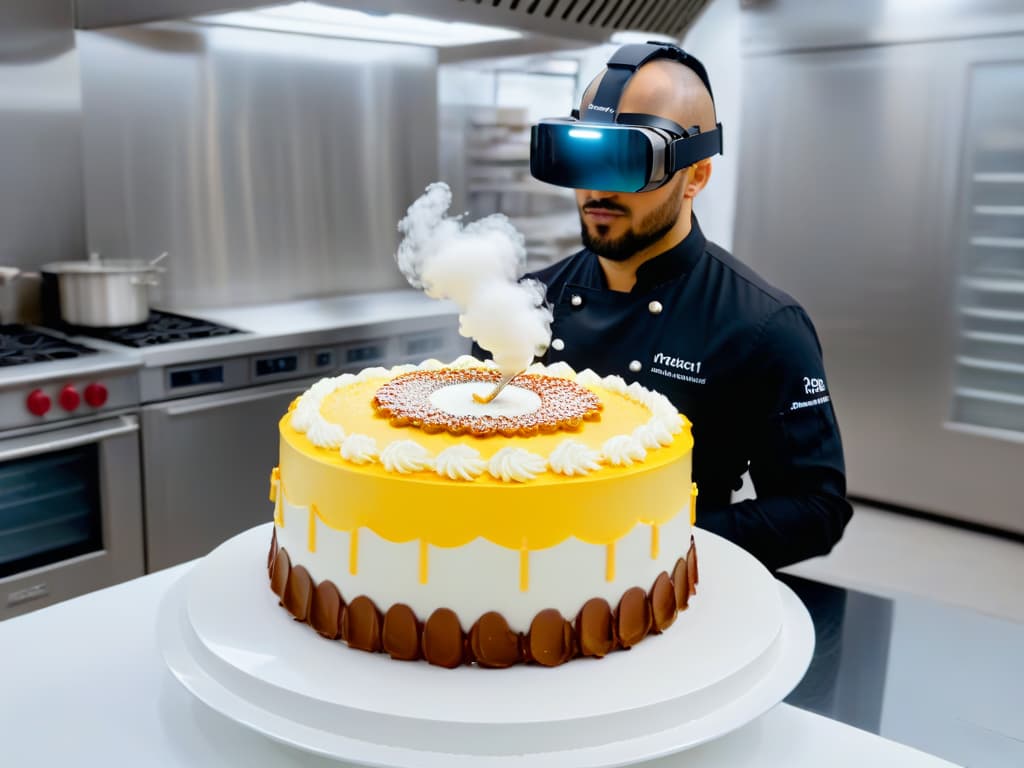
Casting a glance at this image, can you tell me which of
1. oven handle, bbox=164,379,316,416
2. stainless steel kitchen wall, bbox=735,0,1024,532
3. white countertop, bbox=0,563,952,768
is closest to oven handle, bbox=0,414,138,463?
oven handle, bbox=164,379,316,416

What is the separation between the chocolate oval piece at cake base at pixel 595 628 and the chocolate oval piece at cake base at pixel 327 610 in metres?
0.26

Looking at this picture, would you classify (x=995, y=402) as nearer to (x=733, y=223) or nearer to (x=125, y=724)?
(x=733, y=223)

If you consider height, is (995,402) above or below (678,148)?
below

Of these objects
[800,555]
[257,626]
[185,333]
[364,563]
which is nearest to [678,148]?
[800,555]

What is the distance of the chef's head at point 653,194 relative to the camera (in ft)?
4.72

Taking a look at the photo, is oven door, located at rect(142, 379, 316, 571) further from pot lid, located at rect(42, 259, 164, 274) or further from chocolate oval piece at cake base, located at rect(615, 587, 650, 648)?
chocolate oval piece at cake base, located at rect(615, 587, 650, 648)

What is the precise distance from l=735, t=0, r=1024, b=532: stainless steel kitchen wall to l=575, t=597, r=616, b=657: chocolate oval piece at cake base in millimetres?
3109

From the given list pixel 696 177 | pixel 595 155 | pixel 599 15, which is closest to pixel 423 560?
pixel 595 155

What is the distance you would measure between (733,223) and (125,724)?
382 centimetres

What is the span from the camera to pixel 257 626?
1033mm

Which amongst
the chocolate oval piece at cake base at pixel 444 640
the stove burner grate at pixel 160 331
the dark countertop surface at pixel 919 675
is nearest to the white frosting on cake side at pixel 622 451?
the chocolate oval piece at cake base at pixel 444 640

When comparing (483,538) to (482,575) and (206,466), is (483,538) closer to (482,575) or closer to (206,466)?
(482,575)

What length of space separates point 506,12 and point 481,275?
6.06 ft

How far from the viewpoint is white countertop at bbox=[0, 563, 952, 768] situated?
92 centimetres
